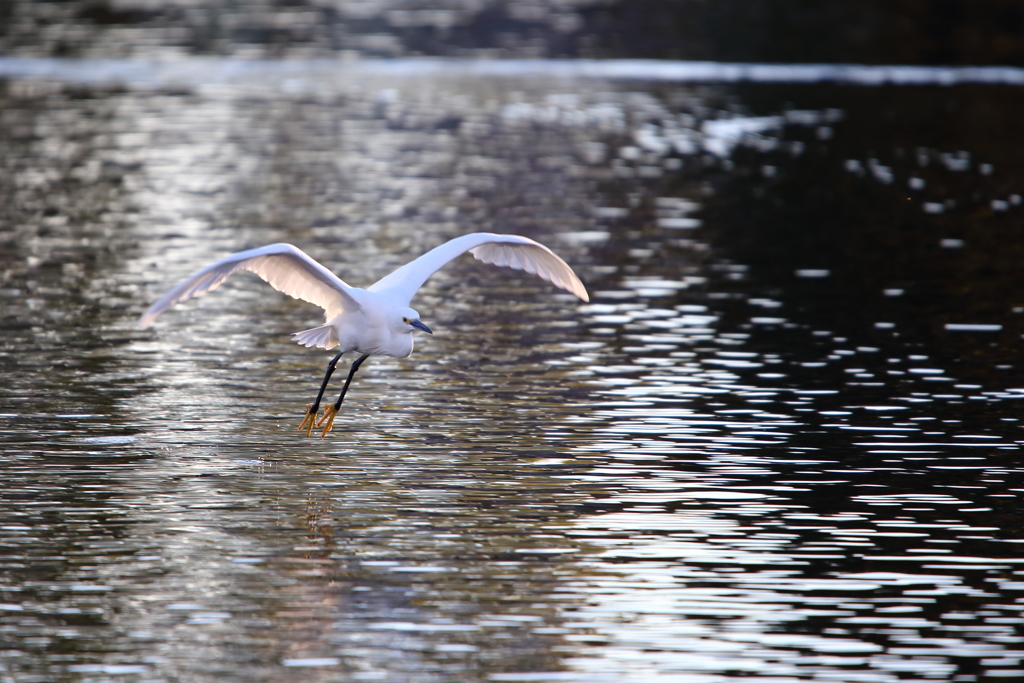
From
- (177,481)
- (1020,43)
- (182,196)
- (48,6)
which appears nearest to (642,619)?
(177,481)

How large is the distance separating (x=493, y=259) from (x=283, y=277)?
2.15 m

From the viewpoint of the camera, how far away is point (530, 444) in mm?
11938

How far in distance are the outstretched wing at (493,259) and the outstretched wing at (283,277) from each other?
1.42 ft

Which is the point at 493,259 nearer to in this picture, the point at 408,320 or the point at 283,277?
the point at 408,320

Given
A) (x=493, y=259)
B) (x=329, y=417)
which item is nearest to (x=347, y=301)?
(x=329, y=417)

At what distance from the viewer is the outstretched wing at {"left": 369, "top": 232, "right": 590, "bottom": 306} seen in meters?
12.3

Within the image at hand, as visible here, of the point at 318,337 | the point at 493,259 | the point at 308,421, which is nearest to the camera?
the point at 318,337

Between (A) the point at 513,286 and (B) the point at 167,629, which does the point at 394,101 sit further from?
(B) the point at 167,629

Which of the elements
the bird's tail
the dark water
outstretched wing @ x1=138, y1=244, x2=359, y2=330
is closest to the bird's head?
outstretched wing @ x1=138, y1=244, x2=359, y2=330

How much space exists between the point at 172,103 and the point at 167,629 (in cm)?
3337

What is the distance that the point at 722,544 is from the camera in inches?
381

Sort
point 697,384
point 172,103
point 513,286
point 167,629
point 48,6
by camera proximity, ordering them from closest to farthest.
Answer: point 167,629, point 697,384, point 513,286, point 172,103, point 48,6

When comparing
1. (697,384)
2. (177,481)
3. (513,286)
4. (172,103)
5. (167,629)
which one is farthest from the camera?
(172,103)

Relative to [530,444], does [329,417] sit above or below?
above
